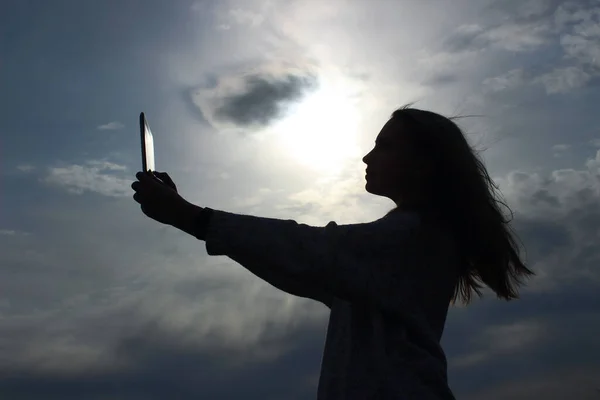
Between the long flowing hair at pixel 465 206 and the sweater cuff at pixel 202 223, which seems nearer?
the sweater cuff at pixel 202 223

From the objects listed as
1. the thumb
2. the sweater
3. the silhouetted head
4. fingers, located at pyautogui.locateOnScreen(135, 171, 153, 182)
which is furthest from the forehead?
fingers, located at pyautogui.locateOnScreen(135, 171, 153, 182)

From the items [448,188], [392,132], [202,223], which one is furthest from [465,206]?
[202,223]

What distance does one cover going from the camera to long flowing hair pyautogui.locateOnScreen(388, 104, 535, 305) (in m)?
3.74

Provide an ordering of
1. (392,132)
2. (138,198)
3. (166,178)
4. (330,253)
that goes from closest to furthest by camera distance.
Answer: (330,253) → (138,198) → (166,178) → (392,132)

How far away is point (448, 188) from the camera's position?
3.78 m

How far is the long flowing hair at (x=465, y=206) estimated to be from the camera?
12.3 feet

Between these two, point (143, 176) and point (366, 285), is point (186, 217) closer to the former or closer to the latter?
point (143, 176)

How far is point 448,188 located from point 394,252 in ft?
2.40

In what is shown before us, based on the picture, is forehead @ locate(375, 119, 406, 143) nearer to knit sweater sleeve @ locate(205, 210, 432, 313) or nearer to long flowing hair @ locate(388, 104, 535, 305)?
long flowing hair @ locate(388, 104, 535, 305)

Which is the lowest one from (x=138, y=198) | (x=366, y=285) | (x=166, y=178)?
(x=366, y=285)

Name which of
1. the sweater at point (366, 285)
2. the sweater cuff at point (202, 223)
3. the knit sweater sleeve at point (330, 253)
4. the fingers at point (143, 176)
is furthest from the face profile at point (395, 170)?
the fingers at point (143, 176)

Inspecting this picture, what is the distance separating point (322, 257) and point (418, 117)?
1.45 meters

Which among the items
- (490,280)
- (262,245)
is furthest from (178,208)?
(490,280)

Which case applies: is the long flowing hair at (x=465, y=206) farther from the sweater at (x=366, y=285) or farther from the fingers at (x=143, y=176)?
the fingers at (x=143, y=176)
